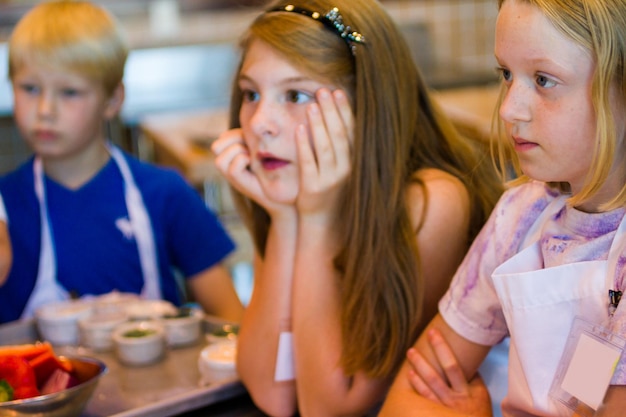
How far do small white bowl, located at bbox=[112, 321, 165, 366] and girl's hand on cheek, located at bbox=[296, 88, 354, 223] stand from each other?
381 millimetres

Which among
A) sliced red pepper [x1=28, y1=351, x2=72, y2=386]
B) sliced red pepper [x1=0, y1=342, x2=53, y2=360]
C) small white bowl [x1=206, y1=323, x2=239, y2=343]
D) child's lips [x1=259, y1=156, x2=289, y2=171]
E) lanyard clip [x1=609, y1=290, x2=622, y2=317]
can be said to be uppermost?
child's lips [x1=259, y1=156, x2=289, y2=171]

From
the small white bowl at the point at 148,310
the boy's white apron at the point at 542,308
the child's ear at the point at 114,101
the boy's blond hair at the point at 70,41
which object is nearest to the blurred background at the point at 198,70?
the child's ear at the point at 114,101

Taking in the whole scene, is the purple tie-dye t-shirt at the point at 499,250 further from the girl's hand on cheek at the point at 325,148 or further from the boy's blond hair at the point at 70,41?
the boy's blond hair at the point at 70,41

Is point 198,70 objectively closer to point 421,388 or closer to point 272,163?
point 272,163

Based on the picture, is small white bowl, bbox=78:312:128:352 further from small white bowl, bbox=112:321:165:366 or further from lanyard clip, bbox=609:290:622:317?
lanyard clip, bbox=609:290:622:317

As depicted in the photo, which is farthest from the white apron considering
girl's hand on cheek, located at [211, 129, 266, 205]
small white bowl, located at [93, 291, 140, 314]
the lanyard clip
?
the lanyard clip

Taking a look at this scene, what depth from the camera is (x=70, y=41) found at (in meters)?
1.99

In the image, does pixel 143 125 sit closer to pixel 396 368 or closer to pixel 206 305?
pixel 206 305

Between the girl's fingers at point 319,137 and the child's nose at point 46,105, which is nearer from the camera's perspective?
the girl's fingers at point 319,137

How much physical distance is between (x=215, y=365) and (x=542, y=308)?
611 millimetres

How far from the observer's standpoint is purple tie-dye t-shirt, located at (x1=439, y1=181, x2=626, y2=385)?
3.65 feet

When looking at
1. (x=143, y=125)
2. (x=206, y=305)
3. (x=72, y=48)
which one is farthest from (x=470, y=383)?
(x=143, y=125)

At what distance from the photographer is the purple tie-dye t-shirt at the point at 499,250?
1112 millimetres

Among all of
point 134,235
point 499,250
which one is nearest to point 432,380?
point 499,250
